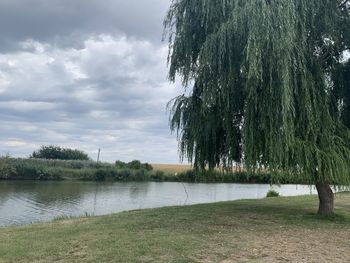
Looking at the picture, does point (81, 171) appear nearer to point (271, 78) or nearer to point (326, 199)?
point (326, 199)

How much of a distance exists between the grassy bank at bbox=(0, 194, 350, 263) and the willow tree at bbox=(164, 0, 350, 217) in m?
1.34

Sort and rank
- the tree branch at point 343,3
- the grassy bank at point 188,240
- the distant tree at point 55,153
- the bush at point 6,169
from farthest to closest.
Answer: the distant tree at point 55,153 → the bush at point 6,169 → the tree branch at point 343,3 → the grassy bank at point 188,240

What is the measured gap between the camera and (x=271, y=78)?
858 cm

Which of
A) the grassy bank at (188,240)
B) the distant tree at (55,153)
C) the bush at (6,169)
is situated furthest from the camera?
the distant tree at (55,153)

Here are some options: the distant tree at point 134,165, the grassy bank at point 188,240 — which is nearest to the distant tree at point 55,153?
the distant tree at point 134,165

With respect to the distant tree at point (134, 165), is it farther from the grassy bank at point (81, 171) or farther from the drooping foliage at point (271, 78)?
the drooping foliage at point (271, 78)

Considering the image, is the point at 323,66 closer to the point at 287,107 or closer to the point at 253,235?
the point at 287,107

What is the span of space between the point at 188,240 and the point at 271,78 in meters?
3.64

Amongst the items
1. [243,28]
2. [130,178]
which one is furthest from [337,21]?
[130,178]

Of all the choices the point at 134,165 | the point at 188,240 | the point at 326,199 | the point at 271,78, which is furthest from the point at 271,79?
the point at 134,165

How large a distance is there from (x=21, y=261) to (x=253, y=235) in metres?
4.36

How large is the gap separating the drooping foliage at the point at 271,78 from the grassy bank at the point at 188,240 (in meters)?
1.42

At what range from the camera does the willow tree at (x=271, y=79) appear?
28.1ft

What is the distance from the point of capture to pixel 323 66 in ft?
34.1
